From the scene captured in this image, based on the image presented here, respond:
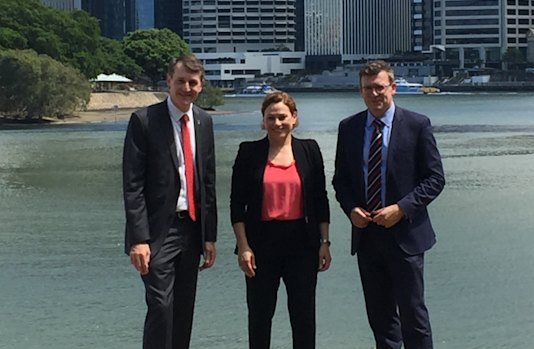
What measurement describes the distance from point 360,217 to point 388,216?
0.18m

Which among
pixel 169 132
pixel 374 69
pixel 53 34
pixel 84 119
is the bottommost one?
pixel 84 119

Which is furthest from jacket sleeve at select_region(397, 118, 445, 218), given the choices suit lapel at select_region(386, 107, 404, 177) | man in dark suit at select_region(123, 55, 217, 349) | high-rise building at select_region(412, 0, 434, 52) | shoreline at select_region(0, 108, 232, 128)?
high-rise building at select_region(412, 0, 434, 52)

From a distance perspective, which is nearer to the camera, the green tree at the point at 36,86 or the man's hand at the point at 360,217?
the man's hand at the point at 360,217

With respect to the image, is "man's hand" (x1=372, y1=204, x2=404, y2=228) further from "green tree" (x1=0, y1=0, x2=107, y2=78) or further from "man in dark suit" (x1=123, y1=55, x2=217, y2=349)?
"green tree" (x1=0, y1=0, x2=107, y2=78)

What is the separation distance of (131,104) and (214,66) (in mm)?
103795

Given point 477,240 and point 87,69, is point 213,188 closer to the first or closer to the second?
point 477,240

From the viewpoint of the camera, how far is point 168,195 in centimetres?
722

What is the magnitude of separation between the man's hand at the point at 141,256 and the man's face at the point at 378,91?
165 cm

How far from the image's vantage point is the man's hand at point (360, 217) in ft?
23.6

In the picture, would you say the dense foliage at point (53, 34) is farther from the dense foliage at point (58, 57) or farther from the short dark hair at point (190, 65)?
the short dark hair at point (190, 65)

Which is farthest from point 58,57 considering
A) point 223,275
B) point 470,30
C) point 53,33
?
point 470,30

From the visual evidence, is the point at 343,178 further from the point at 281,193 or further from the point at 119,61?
the point at 119,61

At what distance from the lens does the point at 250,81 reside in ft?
642

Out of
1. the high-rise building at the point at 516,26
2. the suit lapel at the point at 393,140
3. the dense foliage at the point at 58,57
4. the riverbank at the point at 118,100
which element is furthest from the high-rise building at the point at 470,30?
the suit lapel at the point at 393,140
